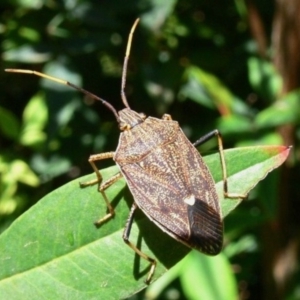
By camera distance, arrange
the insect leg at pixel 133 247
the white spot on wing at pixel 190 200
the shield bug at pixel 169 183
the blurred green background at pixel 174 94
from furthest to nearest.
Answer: the blurred green background at pixel 174 94 → the white spot on wing at pixel 190 200 → the shield bug at pixel 169 183 → the insect leg at pixel 133 247

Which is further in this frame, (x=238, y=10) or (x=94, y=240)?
(x=238, y=10)

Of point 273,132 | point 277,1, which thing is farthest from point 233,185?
point 277,1

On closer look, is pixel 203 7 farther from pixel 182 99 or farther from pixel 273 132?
pixel 273 132

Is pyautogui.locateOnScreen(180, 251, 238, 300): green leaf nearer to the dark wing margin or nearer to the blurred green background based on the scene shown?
the blurred green background

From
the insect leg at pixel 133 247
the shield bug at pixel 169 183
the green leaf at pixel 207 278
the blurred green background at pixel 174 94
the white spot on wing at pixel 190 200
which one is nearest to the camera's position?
the insect leg at pixel 133 247

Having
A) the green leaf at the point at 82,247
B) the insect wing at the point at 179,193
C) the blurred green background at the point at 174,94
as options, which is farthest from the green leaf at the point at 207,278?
the green leaf at the point at 82,247

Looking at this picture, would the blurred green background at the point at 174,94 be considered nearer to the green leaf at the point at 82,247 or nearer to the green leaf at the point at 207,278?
the green leaf at the point at 207,278
